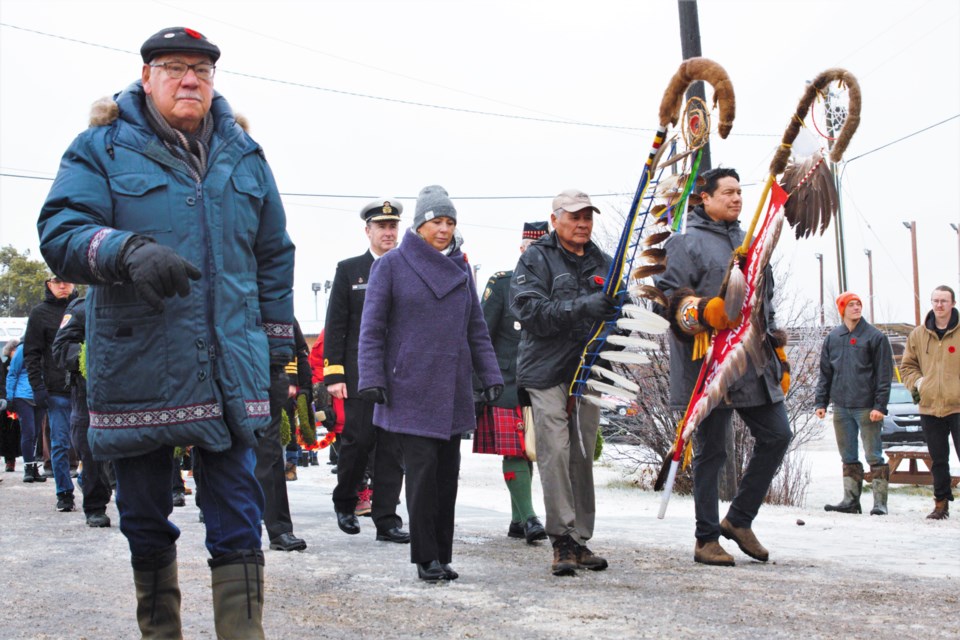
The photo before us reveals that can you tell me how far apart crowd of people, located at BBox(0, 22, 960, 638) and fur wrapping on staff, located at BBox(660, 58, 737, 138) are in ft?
1.30

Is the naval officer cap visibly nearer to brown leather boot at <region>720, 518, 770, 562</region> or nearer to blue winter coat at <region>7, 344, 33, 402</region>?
brown leather boot at <region>720, 518, 770, 562</region>

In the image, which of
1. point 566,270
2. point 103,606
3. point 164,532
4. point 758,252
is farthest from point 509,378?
point 164,532

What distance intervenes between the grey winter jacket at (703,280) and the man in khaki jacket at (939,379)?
15.1ft

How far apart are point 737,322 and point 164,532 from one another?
11.4ft

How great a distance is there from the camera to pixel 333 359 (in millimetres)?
7828

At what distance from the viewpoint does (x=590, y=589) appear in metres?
5.52

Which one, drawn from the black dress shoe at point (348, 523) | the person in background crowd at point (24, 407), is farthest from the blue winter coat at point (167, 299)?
the person in background crowd at point (24, 407)

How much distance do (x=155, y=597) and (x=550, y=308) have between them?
286 cm

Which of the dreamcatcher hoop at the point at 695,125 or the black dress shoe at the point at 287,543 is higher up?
the dreamcatcher hoop at the point at 695,125

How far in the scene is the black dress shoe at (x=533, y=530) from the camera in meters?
7.46

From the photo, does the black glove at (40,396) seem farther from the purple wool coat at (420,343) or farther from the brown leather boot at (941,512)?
the brown leather boot at (941,512)

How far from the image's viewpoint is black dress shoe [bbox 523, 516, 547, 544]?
746 cm

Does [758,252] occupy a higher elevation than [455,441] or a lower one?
higher

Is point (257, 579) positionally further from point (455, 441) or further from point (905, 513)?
point (905, 513)
